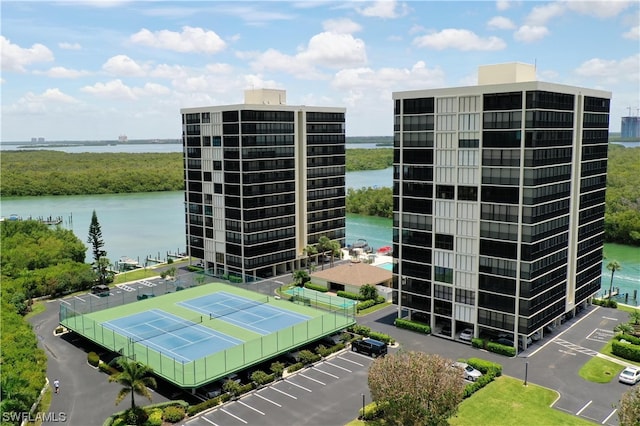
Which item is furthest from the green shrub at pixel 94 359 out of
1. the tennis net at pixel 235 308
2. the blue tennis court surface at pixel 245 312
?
the blue tennis court surface at pixel 245 312

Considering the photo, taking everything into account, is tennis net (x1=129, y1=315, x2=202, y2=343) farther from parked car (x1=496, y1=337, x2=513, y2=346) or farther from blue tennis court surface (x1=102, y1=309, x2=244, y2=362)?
parked car (x1=496, y1=337, x2=513, y2=346)

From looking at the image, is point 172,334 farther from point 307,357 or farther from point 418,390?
point 418,390

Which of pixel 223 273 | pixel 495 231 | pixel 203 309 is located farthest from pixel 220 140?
pixel 495 231

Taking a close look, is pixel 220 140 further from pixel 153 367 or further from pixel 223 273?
pixel 153 367

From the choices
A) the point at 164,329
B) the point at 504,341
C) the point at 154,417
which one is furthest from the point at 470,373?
the point at 164,329

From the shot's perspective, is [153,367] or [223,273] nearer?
[153,367]

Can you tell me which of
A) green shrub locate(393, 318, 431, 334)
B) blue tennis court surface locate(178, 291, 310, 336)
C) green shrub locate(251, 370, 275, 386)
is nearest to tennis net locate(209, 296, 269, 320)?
blue tennis court surface locate(178, 291, 310, 336)
